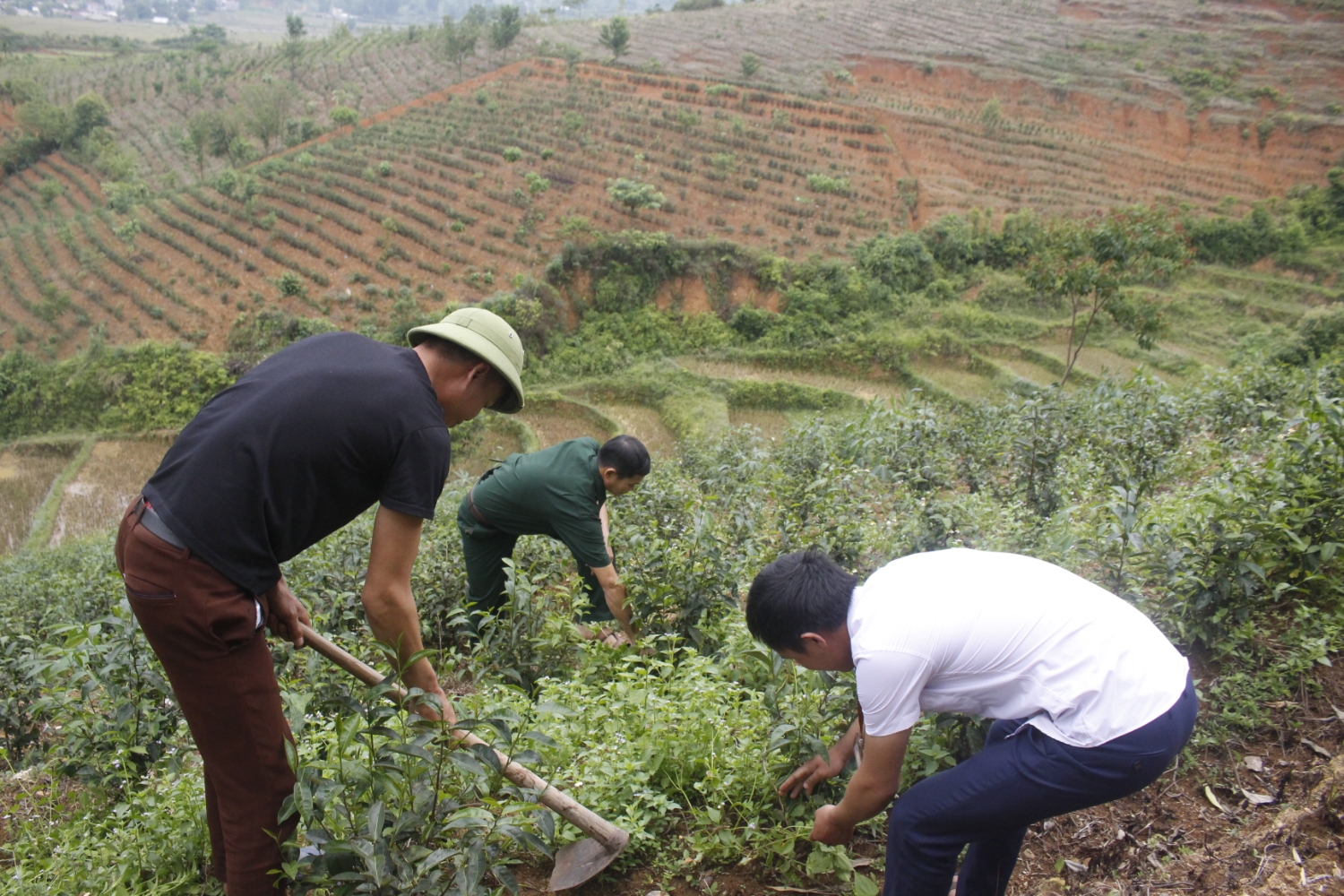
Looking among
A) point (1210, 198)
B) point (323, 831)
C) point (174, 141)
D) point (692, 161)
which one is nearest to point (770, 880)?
point (323, 831)

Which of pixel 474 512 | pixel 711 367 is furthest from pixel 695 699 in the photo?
pixel 711 367

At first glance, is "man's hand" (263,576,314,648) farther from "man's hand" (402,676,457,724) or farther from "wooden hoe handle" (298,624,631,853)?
"man's hand" (402,676,457,724)

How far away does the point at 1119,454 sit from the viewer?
5539mm

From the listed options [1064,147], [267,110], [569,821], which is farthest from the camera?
[1064,147]

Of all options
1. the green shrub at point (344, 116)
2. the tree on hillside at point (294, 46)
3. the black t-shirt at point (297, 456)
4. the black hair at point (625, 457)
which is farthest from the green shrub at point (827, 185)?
the tree on hillside at point (294, 46)

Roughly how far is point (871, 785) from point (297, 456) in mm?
1589

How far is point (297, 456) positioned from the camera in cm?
191

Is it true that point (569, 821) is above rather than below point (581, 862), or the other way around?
above

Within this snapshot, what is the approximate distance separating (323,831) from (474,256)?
2189 centimetres

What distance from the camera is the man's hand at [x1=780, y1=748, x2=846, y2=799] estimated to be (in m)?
2.32

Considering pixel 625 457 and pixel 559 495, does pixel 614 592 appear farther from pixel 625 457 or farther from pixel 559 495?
pixel 625 457

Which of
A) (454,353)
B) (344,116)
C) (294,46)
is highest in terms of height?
(294,46)

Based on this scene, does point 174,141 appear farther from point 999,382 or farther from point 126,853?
point 126,853

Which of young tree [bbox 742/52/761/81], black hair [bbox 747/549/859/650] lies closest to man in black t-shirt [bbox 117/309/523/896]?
black hair [bbox 747/549/859/650]
